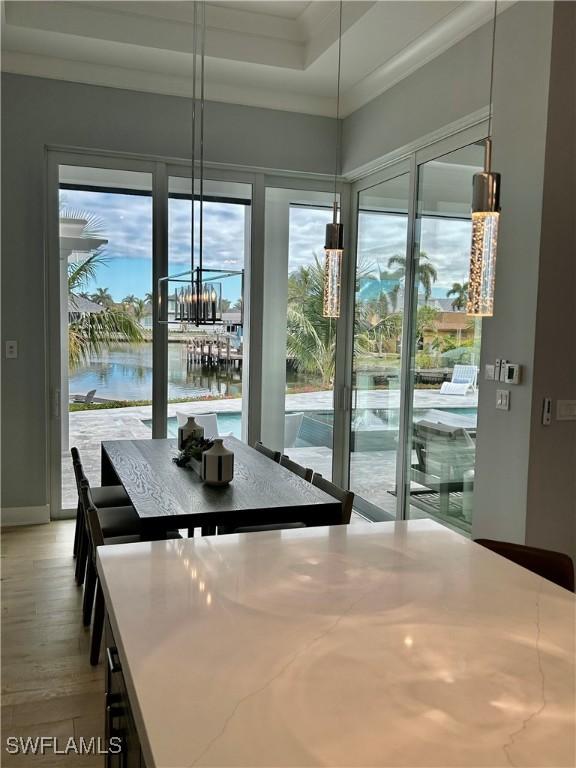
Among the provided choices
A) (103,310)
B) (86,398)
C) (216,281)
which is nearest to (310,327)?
(216,281)

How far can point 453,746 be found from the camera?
3.34 feet

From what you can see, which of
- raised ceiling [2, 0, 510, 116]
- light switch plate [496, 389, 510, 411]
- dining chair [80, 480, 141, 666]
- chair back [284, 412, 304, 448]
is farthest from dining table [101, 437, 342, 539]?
raised ceiling [2, 0, 510, 116]

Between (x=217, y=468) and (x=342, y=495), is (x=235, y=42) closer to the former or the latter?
(x=217, y=468)

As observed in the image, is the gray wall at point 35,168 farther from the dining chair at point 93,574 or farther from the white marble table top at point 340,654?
the white marble table top at point 340,654

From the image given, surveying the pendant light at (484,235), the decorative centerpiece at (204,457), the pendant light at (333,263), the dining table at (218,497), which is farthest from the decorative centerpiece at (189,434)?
the pendant light at (484,235)

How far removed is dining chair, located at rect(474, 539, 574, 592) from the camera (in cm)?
206

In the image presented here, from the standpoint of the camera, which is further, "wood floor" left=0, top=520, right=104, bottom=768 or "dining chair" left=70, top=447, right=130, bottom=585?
Answer: "dining chair" left=70, top=447, right=130, bottom=585

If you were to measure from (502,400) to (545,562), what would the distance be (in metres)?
1.41

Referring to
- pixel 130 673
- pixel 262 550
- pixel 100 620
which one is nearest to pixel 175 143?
pixel 100 620

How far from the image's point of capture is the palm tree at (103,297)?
503cm

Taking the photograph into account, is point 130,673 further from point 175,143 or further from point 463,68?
point 175,143

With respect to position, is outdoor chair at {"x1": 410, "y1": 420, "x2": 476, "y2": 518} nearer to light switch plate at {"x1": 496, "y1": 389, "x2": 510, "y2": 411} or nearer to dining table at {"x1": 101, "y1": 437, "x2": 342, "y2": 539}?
light switch plate at {"x1": 496, "y1": 389, "x2": 510, "y2": 411}

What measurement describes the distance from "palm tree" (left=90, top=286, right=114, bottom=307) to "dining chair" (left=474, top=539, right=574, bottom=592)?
3.72 metres

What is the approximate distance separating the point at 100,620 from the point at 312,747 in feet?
7.02
